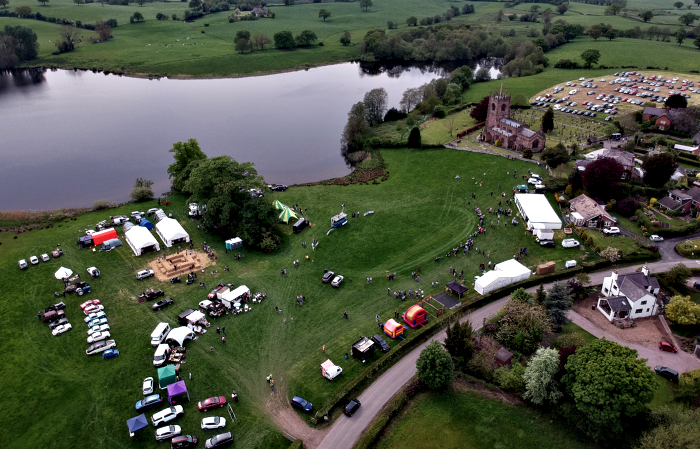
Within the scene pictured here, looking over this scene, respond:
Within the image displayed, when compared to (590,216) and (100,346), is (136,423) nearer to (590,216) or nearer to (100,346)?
(100,346)

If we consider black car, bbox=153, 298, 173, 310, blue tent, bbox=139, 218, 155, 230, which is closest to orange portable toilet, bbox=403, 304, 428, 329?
black car, bbox=153, 298, 173, 310

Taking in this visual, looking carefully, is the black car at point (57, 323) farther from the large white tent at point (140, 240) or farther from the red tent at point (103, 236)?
the red tent at point (103, 236)

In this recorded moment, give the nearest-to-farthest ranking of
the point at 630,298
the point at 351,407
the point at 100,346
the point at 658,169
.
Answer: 1. the point at 351,407
2. the point at 100,346
3. the point at 630,298
4. the point at 658,169

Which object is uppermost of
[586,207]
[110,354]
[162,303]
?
[162,303]

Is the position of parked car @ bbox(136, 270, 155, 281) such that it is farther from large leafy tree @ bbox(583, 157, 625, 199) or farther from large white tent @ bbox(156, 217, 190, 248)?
large leafy tree @ bbox(583, 157, 625, 199)

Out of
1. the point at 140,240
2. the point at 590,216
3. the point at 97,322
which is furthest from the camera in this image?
the point at 590,216

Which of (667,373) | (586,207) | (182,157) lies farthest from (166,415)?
(586,207)
